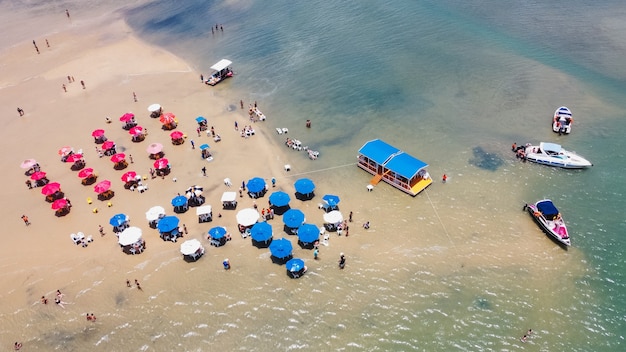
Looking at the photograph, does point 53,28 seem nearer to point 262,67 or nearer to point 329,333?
point 262,67

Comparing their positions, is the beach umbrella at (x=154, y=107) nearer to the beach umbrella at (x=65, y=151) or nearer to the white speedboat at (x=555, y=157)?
the beach umbrella at (x=65, y=151)

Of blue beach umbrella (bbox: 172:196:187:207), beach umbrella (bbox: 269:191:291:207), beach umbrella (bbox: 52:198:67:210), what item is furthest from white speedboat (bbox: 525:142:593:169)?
beach umbrella (bbox: 52:198:67:210)

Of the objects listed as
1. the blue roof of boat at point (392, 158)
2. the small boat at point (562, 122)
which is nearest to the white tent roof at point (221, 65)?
the blue roof of boat at point (392, 158)

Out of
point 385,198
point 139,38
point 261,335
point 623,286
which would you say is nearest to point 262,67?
point 139,38

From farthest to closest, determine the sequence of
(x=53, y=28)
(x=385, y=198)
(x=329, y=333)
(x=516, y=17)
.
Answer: (x=53, y=28) → (x=516, y=17) → (x=385, y=198) → (x=329, y=333)

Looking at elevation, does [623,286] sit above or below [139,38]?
below

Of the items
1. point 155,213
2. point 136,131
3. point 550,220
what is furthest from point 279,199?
point 550,220
